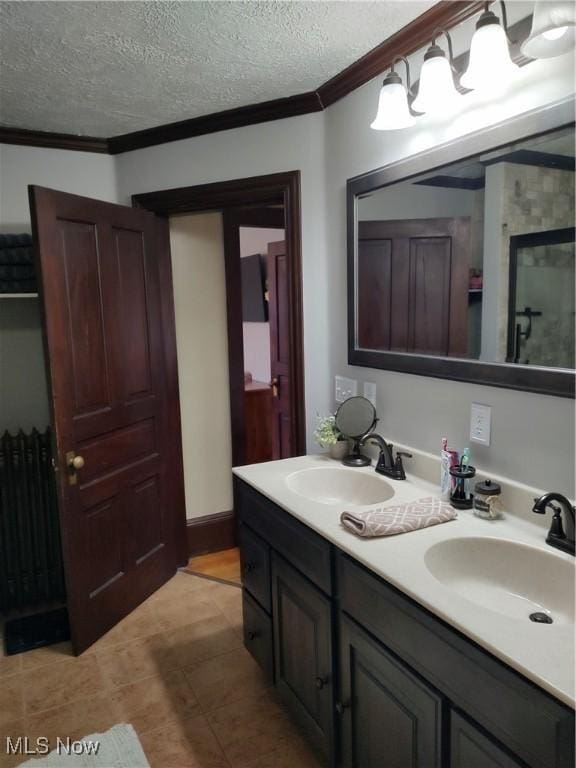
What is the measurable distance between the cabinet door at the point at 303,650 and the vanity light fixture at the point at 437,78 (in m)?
1.45

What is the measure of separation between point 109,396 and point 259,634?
3.87ft

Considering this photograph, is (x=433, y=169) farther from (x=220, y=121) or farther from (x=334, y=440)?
(x=220, y=121)

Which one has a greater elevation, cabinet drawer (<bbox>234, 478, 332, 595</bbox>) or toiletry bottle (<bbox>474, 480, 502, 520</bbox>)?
toiletry bottle (<bbox>474, 480, 502, 520</bbox>)

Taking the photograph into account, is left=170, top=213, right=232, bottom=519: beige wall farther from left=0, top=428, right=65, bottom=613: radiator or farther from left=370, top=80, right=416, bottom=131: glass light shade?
left=370, top=80, right=416, bottom=131: glass light shade

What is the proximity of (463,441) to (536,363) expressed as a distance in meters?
0.38

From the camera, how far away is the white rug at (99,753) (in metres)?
1.64

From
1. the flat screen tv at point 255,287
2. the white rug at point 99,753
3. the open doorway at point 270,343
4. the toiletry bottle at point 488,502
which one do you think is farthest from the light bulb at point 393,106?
the flat screen tv at point 255,287

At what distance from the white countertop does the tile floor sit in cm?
84

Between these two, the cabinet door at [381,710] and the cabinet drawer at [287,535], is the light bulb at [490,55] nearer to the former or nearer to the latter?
the cabinet drawer at [287,535]

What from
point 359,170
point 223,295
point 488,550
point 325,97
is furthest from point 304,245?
point 488,550

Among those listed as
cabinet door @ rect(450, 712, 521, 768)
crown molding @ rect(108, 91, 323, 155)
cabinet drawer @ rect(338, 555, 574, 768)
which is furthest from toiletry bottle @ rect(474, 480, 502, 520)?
crown molding @ rect(108, 91, 323, 155)

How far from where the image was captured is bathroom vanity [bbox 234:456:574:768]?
0.88 metres

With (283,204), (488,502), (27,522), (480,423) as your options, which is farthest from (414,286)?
(27,522)

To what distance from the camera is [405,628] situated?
112 cm
